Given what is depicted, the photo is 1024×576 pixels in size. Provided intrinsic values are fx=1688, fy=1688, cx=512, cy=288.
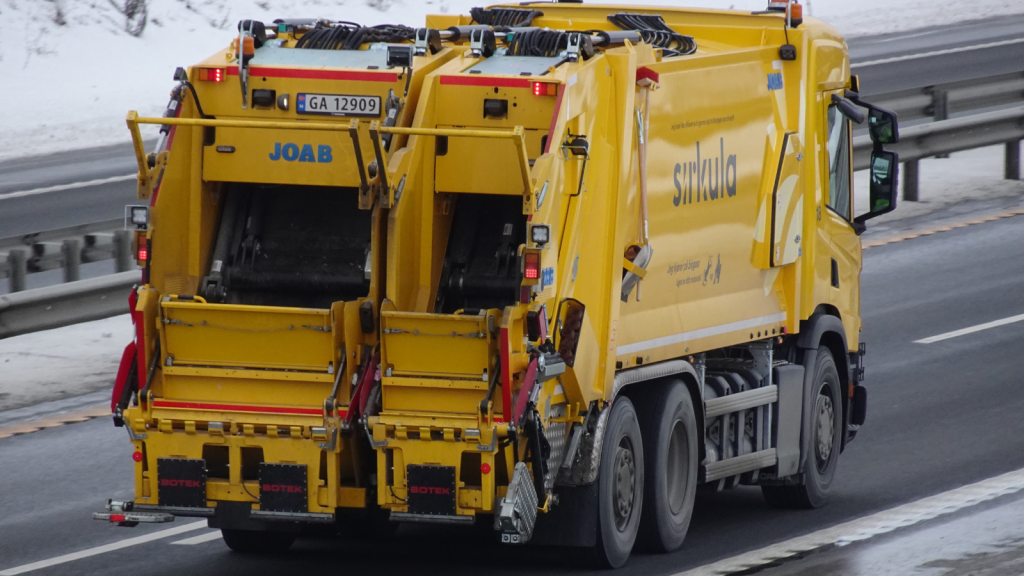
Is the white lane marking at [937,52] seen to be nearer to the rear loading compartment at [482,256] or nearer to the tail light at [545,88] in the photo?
the rear loading compartment at [482,256]

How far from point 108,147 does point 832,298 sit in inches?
641

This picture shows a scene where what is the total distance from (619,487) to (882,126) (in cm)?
356

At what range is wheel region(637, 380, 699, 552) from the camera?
8828mm

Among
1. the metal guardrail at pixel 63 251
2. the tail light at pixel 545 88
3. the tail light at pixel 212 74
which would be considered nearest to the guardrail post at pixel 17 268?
the metal guardrail at pixel 63 251

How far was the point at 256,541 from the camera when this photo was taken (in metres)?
8.94

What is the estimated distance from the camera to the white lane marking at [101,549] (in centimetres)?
855

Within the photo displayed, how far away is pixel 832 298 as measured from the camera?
1095cm

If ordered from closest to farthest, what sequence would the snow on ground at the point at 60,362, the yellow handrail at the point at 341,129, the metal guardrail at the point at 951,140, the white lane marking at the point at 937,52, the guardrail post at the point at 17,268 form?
the yellow handrail at the point at 341,129
the snow on ground at the point at 60,362
the guardrail post at the point at 17,268
the metal guardrail at the point at 951,140
the white lane marking at the point at 937,52

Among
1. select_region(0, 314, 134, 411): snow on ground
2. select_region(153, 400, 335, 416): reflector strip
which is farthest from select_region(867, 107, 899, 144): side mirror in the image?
select_region(0, 314, 134, 411): snow on ground

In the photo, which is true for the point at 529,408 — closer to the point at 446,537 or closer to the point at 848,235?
the point at 446,537

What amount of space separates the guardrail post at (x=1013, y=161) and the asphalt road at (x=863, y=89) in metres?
4.63

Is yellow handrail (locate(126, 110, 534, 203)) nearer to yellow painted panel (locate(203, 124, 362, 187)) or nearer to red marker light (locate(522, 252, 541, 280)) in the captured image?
yellow painted panel (locate(203, 124, 362, 187))

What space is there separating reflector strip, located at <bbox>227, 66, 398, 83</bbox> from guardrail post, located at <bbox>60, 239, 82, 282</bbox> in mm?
5987

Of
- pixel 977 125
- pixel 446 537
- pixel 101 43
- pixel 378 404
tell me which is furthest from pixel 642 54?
pixel 101 43
